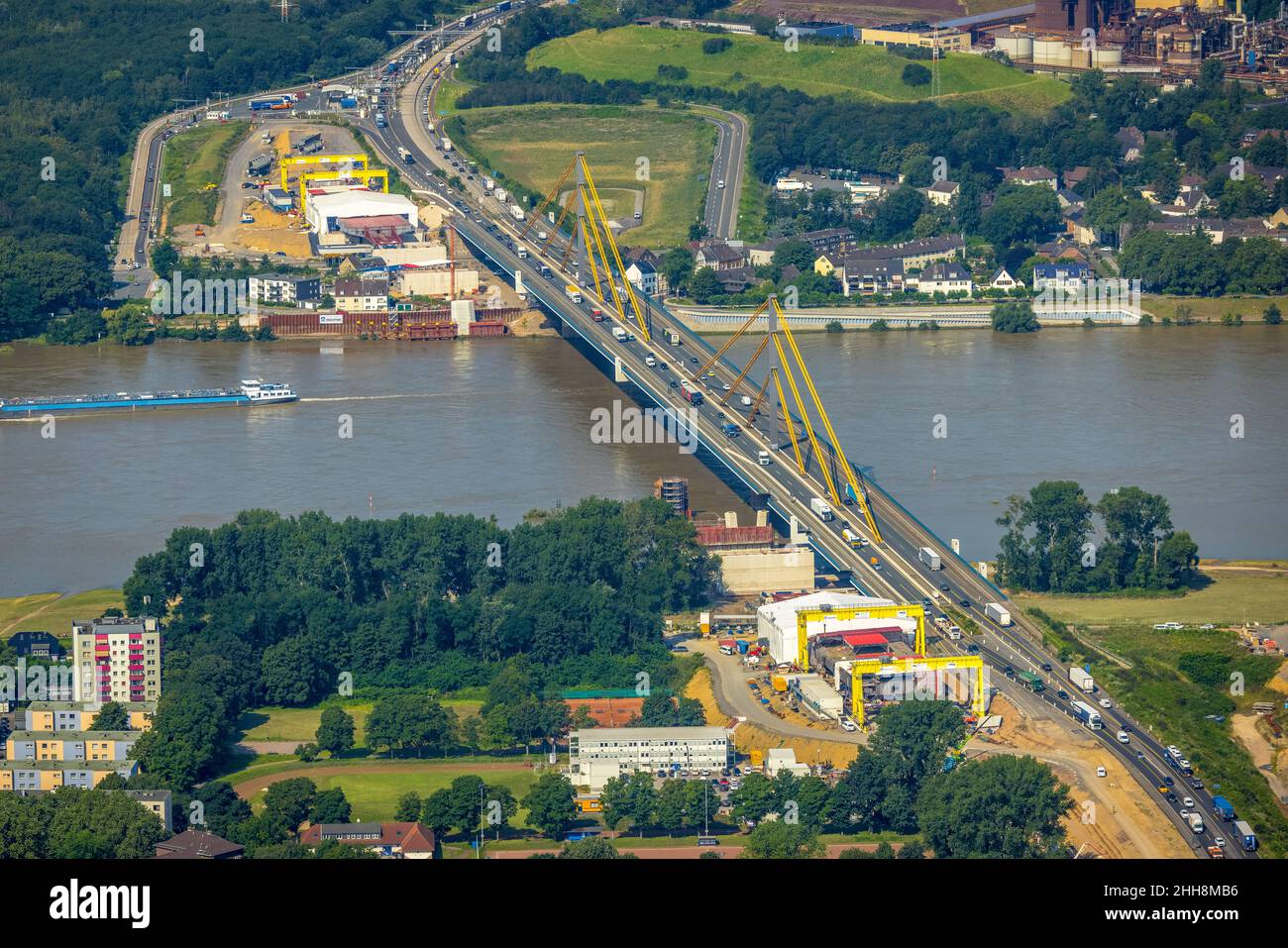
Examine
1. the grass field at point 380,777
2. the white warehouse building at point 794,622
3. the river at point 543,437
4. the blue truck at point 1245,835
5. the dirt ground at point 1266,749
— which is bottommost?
the dirt ground at point 1266,749

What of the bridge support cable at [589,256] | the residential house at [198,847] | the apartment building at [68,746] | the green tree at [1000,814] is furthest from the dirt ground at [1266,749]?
the bridge support cable at [589,256]

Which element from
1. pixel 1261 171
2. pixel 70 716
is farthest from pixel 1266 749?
pixel 1261 171

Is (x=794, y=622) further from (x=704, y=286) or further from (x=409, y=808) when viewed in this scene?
(x=704, y=286)

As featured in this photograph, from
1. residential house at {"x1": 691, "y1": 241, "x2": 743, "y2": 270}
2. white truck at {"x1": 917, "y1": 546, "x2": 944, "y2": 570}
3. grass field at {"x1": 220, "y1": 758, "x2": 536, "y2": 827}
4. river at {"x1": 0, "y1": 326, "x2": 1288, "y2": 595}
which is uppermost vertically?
residential house at {"x1": 691, "y1": 241, "x2": 743, "y2": 270}

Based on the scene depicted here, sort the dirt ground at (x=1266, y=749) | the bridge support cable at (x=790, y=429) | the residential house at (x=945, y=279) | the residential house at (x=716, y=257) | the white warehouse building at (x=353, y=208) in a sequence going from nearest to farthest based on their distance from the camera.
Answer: the dirt ground at (x=1266, y=749) < the bridge support cable at (x=790, y=429) < the residential house at (x=945, y=279) < the residential house at (x=716, y=257) < the white warehouse building at (x=353, y=208)

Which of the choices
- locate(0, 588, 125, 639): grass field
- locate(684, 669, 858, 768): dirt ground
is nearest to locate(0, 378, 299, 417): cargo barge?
locate(0, 588, 125, 639): grass field

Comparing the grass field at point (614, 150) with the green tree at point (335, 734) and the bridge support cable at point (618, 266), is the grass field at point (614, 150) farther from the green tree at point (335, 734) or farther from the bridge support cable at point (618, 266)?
the green tree at point (335, 734)

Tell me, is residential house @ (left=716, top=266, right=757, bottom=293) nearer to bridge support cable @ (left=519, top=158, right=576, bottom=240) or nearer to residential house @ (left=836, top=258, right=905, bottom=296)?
residential house @ (left=836, top=258, right=905, bottom=296)
